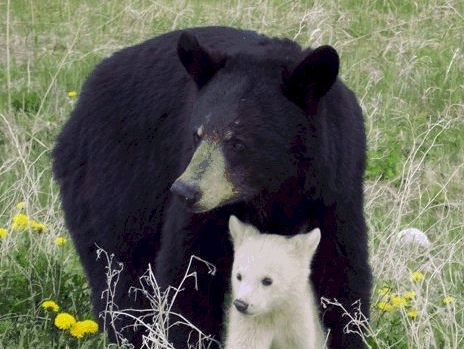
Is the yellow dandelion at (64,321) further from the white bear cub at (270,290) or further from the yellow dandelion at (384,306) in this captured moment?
the yellow dandelion at (384,306)

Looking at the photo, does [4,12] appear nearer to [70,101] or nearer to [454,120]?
[70,101]

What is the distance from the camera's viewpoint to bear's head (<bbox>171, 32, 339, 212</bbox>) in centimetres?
470

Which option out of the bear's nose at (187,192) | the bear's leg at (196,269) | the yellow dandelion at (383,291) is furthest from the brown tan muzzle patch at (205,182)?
the yellow dandelion at (383,291)

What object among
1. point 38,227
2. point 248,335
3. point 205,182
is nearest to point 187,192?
point 205,182

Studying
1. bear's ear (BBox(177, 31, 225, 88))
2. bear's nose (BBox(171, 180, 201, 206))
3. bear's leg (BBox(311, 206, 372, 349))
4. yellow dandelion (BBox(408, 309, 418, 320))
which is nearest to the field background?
yellow dandelion (BBox(408, 309, 418, 320))

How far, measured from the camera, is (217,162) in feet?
15.3

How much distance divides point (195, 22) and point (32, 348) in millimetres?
4833

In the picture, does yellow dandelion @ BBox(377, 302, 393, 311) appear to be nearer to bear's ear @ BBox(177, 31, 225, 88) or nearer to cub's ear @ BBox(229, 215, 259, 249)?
cub's ear @ BBox(229, 215, 259, 249)

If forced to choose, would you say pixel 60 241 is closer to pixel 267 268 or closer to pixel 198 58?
pixel 198 58

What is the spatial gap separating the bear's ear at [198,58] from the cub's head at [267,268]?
0.64 m

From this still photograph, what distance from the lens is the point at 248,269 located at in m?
4.36

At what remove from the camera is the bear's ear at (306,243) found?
4480 mm

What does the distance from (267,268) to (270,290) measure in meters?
0.07

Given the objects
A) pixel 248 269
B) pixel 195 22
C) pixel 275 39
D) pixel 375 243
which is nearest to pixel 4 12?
pixel 195 22
